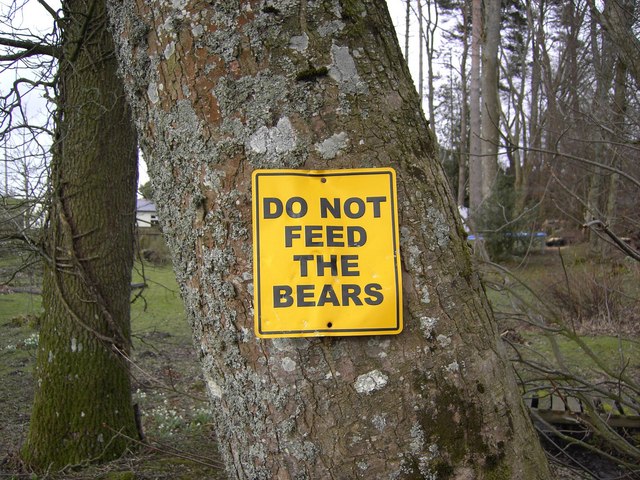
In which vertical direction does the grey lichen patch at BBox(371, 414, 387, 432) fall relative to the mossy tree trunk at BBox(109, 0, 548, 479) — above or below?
below

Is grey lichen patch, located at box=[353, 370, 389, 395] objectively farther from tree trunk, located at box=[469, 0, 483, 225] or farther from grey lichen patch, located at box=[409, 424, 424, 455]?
tree trunk, located at box=[469, 0, 483, 225]

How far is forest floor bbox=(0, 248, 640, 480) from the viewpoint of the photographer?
14.1 feet

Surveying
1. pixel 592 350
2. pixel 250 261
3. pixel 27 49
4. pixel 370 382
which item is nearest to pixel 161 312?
pixel 27 49

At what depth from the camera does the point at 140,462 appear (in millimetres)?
4516

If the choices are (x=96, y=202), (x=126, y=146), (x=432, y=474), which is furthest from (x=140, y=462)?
(x=432, y=474)

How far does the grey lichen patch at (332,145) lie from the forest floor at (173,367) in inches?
82.5

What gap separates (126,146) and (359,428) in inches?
167

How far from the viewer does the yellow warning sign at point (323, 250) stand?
1173mm

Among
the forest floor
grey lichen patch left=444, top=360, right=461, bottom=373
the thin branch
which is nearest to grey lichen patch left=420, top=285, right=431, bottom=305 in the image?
grey lichen patch left=444, top=360, right=461, bottom=373

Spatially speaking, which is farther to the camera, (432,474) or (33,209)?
(33,209)

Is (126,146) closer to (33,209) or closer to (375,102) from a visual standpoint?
(33,209)

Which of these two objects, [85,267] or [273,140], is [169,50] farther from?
[85,267]

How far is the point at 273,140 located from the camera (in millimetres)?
1191

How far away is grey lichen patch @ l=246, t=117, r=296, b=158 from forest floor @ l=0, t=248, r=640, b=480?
2.16 metres
